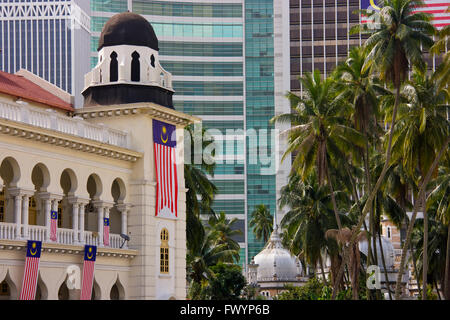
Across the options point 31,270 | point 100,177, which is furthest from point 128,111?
point 31,270

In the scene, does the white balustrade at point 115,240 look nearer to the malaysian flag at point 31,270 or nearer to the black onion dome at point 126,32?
the malaysian flag at point 31,270

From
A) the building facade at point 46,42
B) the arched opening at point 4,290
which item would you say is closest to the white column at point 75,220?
the arched opening at point 4,290

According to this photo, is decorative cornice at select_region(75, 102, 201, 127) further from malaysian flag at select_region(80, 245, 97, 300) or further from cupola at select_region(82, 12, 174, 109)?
malaysian flag at select_region(80, 245, 97, 300)

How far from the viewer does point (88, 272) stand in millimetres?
42656

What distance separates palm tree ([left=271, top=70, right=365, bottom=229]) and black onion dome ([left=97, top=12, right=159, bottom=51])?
12.3 meters

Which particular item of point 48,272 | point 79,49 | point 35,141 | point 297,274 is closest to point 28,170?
point 35,141

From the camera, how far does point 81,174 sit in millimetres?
43438

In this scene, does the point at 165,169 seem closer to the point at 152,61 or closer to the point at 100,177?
the point at 100,177

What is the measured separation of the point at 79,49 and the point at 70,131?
121 meters

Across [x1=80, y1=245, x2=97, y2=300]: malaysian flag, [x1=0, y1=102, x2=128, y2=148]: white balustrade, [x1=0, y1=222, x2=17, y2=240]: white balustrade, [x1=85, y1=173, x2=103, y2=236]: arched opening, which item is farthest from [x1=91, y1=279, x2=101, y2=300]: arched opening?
[x1=0, y1=102, x2=128, y2=148]: white balustrade

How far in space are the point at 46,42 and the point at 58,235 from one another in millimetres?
127198

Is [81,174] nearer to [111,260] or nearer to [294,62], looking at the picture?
[111,260]

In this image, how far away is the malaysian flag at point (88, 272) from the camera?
139 feet

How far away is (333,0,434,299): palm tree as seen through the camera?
54.5m
